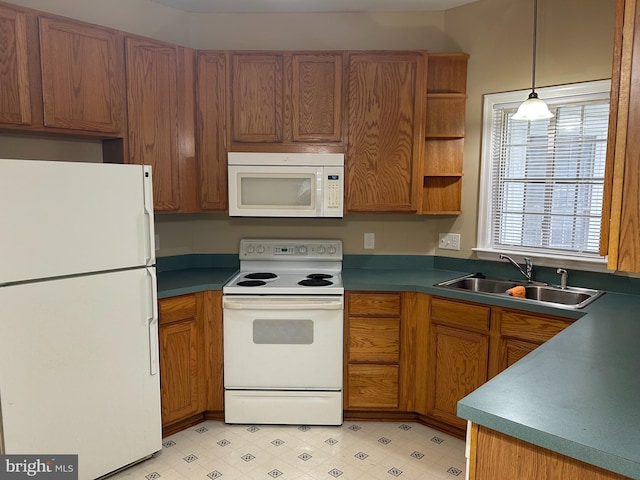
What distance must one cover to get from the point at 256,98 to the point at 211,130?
361 mm

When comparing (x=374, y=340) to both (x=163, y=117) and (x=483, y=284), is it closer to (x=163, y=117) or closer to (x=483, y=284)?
(x=483, y=284)

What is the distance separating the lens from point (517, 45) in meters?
2.85

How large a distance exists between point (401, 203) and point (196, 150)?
1394 millimetres

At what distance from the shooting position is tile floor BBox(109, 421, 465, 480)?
2.36m

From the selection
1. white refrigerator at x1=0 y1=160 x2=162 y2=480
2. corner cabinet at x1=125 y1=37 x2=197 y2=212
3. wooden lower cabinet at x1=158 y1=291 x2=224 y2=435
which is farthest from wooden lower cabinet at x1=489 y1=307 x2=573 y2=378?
corner cabinet at x1=125 y1=37 x2=197 y2=212

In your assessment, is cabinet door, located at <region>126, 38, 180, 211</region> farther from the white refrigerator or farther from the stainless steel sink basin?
the stainless steel sink basin

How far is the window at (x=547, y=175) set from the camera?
8.68 ft

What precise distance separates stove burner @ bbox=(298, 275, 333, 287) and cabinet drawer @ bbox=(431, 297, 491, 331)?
2.19ft

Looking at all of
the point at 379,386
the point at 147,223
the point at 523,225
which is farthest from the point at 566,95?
the point at 147,223

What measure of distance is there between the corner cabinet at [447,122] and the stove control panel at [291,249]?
2.30 feet

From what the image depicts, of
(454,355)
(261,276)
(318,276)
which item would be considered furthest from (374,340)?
(261,276)

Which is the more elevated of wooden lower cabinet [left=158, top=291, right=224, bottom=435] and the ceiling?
the ceiling

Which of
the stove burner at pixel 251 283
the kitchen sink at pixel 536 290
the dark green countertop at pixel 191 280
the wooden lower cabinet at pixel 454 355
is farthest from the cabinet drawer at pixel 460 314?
the dark green countertop at pixel 191 280

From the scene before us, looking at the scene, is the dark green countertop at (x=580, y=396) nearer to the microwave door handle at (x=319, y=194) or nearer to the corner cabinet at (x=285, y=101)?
the microwave door handle at (x=319, y=194)
